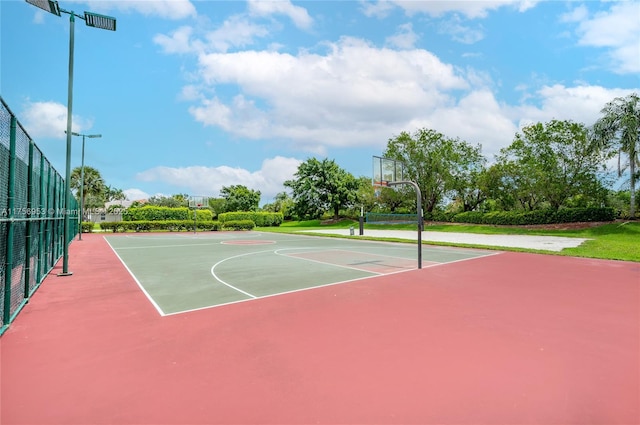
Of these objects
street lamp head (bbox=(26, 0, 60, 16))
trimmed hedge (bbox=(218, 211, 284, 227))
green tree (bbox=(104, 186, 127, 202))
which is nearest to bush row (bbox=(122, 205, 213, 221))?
trimmed hedge (bbox=(218, 211, 284, 227))

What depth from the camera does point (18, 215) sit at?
22.0 ft

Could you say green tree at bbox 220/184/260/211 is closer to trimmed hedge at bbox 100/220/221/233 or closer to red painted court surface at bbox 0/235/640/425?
trimmed hedge at bbox 100/220/221/233

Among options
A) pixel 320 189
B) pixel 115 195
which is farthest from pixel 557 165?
pixel 115 195

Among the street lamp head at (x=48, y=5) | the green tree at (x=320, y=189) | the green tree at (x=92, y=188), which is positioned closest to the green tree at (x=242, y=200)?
the green tree at (x=320, y=189)

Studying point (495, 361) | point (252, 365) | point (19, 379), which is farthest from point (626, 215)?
point (19, 379)

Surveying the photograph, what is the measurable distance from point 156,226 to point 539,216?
37.8 metres

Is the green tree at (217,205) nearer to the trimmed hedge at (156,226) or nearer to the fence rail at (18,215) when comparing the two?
the trimmed hedge at (156,226)

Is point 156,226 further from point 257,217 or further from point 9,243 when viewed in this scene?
point 9,243

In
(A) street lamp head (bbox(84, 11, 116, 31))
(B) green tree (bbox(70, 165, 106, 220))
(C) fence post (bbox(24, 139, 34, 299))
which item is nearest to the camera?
(C) fence post (bbox(24, 139, 34, 299))

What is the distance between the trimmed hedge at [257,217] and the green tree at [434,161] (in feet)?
62.9

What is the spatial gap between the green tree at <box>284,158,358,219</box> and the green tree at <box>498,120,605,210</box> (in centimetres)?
2477

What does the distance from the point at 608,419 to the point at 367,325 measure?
3100mm

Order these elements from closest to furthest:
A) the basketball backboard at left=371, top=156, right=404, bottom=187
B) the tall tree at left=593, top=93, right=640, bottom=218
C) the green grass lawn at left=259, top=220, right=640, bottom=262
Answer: the green grass lawn at left=259, top=220, right=640, bottom=262 → the basketball backboard at left=371, top=156, right=404, bottom=187 → the tall tree at left=593, top=93, right=640, bottom=218

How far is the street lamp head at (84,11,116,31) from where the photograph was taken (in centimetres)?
967
